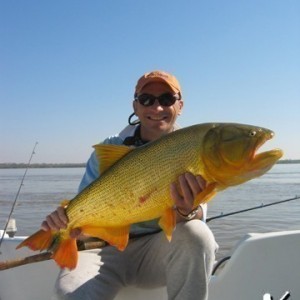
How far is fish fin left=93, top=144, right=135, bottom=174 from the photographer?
9.11 feet

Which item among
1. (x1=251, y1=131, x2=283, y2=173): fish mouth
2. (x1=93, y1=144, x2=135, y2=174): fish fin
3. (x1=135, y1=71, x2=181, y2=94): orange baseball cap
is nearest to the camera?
(x1=251, y1=131, x2=283, y2=173): fish mouth

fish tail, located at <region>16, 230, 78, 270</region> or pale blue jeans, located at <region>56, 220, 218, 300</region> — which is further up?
fish tail, located at <region>16, 230, 78, 270</region>

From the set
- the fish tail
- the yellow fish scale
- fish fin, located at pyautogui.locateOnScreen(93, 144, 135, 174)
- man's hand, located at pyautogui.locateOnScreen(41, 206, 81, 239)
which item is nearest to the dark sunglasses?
fish fin, located at pyautogui.locateOnScreen(93, 144, 135, 174)

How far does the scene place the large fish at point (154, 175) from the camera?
235cm

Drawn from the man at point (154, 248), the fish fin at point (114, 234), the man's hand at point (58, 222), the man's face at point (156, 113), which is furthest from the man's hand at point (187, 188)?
the man's face at point (156, 113)

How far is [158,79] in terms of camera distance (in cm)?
352

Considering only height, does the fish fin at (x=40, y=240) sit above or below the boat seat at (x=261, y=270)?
above

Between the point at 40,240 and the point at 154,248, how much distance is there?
87 centimetres

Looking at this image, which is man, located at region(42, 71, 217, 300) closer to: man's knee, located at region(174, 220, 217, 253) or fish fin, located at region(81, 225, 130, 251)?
man's knee, located at region(174, 220, 217, 253)

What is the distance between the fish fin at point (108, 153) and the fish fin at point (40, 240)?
21.9 inches

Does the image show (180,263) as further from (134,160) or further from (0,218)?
(0,218)

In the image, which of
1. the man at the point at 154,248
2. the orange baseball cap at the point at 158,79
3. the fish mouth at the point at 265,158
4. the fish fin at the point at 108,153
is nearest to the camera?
the fish mouth at the point at 265,158

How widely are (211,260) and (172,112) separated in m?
1.27

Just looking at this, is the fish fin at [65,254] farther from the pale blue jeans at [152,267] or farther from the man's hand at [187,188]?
the man's hand at [187,188]
